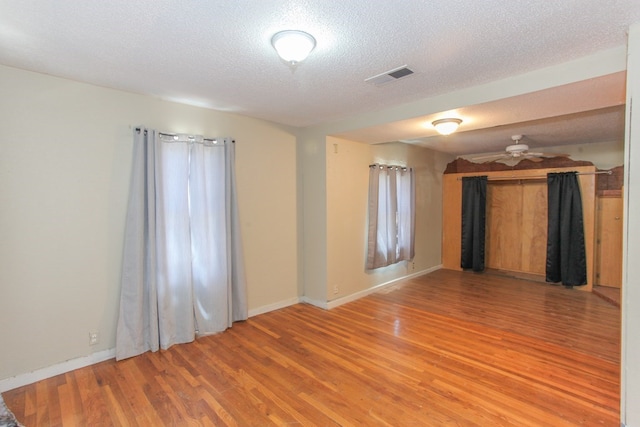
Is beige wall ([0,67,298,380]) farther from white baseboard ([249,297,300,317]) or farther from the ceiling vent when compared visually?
the ceiling vent

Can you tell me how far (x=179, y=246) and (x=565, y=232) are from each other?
19.5 feet

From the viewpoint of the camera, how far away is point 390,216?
5.04 metres

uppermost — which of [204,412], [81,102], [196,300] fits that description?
[81,102]

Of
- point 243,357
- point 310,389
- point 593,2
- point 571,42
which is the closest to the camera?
point 593,2

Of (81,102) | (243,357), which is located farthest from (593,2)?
(81,102)

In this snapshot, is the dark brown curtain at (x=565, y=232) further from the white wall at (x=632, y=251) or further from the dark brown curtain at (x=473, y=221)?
the white wall at (x=632, y=251)

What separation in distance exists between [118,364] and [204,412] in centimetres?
119

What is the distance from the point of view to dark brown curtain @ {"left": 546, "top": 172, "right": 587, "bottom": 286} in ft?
16.3

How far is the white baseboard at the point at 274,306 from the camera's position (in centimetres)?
391

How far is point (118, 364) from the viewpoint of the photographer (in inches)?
108

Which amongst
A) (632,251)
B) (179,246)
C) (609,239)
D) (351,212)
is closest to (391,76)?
(632,251)

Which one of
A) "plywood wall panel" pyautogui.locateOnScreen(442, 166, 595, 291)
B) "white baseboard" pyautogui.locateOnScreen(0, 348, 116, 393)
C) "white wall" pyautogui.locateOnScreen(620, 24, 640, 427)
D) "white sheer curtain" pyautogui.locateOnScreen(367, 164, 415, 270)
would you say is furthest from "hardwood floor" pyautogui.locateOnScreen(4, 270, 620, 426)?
→ "plywood wall panel" pyautogui.locateOnScreen(442, 166, 595, 291)

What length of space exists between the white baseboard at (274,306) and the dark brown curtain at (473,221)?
3.85 metres

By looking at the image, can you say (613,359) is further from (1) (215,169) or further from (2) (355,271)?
(1) (215,169)
